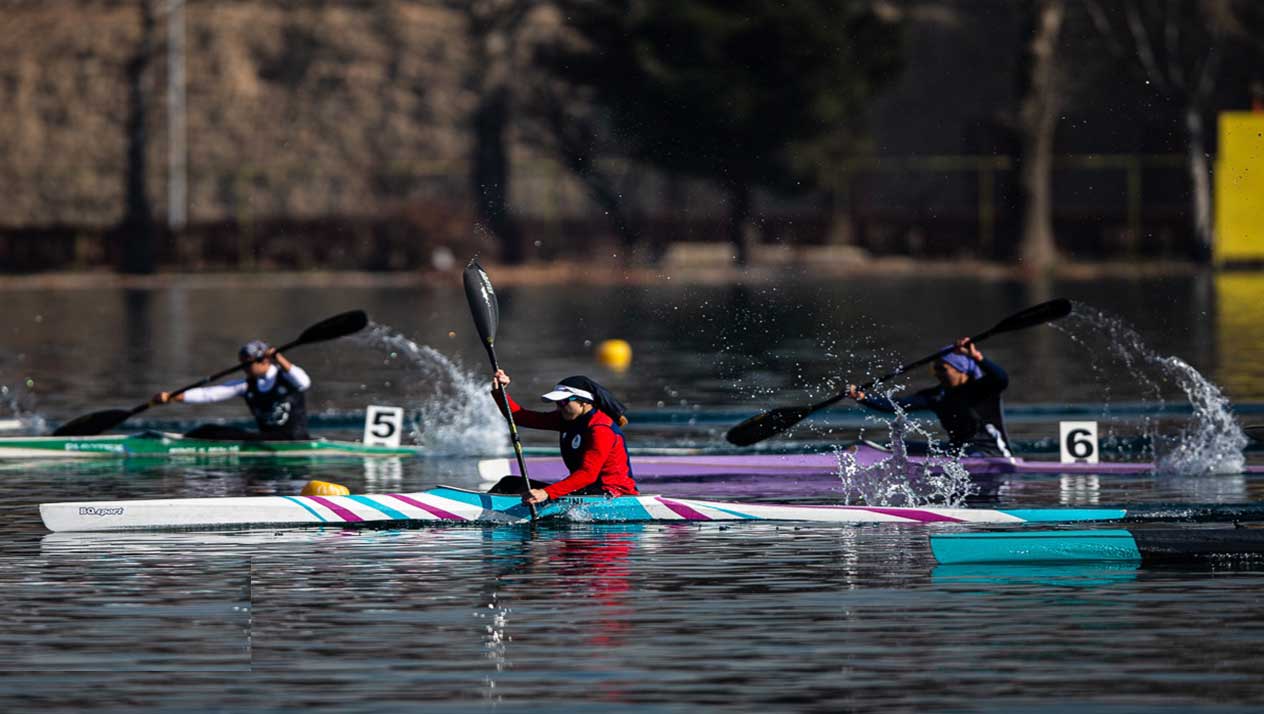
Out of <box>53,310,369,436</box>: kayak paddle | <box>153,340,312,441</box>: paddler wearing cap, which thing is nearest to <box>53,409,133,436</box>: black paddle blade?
<box>53,310,369,436</box>: kayak paddle

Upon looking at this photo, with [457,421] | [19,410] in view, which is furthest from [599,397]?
[19,410]

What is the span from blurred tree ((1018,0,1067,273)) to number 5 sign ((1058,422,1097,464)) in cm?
3591

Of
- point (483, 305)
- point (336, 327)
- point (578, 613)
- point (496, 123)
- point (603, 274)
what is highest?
point (496, 123)

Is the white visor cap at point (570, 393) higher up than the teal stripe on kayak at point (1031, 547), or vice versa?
the white visor cap at point (570, 393)

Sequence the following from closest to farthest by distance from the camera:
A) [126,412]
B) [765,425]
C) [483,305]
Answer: [483,305], [765,425], [126,412]

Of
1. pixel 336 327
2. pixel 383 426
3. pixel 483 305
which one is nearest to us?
pixel 483 305

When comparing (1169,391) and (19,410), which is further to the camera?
(1169,391)

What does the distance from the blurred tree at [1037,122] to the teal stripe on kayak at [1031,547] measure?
1633 inches

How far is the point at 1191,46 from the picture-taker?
62938 mm

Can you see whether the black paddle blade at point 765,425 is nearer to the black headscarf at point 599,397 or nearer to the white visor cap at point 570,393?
the black headscarf at point 599,397

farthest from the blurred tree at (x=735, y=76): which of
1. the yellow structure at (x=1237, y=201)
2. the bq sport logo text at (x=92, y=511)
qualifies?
the bq sport logo text at (x=92, y=511)

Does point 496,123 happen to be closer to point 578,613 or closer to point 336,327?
point 336,327

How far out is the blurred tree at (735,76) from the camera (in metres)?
55.6

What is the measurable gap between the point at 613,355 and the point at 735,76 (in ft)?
70.2
